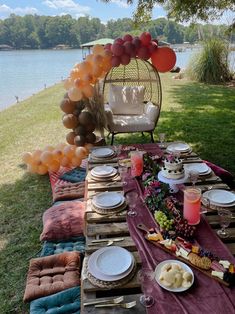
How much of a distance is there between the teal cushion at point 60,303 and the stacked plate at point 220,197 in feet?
3.31

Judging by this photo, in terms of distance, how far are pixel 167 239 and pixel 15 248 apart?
62.2 inches

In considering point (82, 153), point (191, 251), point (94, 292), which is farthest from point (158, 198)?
point (82, 153)

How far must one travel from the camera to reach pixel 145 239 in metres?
1.58

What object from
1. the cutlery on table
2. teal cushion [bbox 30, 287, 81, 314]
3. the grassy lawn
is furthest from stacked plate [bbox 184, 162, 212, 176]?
the grassy lawn

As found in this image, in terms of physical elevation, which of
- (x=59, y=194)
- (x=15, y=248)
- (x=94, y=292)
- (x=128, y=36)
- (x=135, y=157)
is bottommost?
(x=15, y=248)

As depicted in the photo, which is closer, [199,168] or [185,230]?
[185,230]

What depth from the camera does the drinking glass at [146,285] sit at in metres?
1.19

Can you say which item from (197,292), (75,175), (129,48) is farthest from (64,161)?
(197,292)

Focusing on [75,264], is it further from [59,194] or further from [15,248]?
[59,194]

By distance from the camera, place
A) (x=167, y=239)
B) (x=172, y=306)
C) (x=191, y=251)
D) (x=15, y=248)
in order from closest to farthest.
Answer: (x=172, y=306) < (x=191, y=251) < (x=167, y=239) < (x=15, y=248)

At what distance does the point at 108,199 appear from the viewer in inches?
76.5

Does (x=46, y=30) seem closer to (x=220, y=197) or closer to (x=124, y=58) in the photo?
(x=124, y=58)

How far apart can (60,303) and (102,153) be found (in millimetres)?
1426

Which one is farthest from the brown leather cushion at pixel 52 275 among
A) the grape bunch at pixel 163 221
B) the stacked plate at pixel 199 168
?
the stacked plate at pixel 199 168
